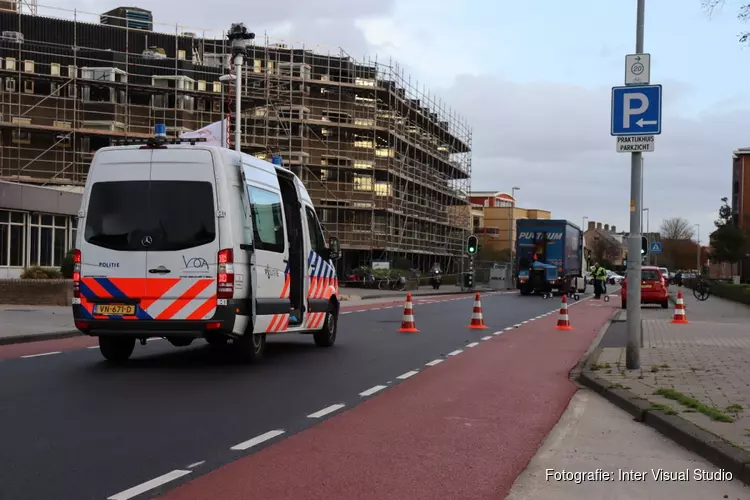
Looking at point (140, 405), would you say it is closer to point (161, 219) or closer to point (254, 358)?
point (161, 219)

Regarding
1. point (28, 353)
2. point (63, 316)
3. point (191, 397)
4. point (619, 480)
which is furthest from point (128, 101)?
point (619, 480)

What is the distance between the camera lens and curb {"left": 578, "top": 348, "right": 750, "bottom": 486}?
6.35 metres

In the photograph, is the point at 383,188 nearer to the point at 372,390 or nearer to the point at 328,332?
the point at 328,332

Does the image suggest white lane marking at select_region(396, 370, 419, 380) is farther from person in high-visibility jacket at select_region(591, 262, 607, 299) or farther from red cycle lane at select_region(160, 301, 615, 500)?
person in high-visibility jacket at select_region(591, 262, 607, 299)

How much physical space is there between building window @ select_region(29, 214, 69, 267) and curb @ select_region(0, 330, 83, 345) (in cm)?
1525

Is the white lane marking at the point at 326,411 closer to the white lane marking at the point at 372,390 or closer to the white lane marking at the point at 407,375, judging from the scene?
the white lane marking at the point at 372,390

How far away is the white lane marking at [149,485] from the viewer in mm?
5547

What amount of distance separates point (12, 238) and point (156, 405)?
2493cm

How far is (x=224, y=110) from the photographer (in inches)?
2259

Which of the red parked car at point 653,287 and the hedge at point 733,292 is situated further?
the hedge at point 733,292

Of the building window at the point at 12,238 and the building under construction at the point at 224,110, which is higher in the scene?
the building under construction at the point at 224,110

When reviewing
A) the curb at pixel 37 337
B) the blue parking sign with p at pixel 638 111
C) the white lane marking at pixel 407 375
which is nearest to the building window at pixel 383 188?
the curb at pixel 37 337

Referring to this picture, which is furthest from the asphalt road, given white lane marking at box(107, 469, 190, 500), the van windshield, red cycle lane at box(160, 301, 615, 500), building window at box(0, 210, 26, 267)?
building window at box(0, 210, 26, 267)

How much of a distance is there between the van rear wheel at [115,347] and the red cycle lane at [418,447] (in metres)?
4.14
